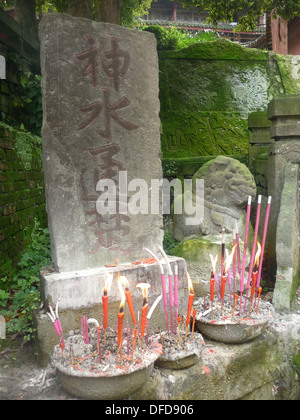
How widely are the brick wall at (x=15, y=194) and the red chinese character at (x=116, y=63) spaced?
1.83 metres

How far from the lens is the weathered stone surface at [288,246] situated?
283 cm

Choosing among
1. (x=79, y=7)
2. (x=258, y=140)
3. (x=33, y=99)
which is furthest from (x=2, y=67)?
(x=258, y=140)

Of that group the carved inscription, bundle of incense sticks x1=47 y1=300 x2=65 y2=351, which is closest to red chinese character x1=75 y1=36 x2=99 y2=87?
the carved inscription

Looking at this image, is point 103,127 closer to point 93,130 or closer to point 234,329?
point 93,130

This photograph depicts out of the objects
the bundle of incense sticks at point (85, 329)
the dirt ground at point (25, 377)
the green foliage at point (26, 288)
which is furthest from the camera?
the green foliage at point (26, 288)

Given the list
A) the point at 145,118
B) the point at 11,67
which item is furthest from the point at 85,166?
the point at 11,67

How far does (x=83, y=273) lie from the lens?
7.53 ft

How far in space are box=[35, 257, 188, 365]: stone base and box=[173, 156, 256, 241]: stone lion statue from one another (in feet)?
3.32

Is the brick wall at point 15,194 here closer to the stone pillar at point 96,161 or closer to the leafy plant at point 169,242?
the stone pillar at point 96,161

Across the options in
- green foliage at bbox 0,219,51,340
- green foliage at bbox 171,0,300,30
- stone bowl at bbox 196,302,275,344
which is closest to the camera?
stone bowl at bbox 196,302,275,344

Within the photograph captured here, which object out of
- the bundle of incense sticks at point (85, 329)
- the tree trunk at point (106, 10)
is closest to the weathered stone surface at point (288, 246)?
the bundle of incense sticks at point (85, 329)

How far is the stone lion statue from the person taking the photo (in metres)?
3.14

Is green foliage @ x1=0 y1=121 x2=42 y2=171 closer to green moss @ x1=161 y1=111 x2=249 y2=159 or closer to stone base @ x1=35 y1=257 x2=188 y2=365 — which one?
stone base @ x1=35 y1=257 x2=188 y2=365
